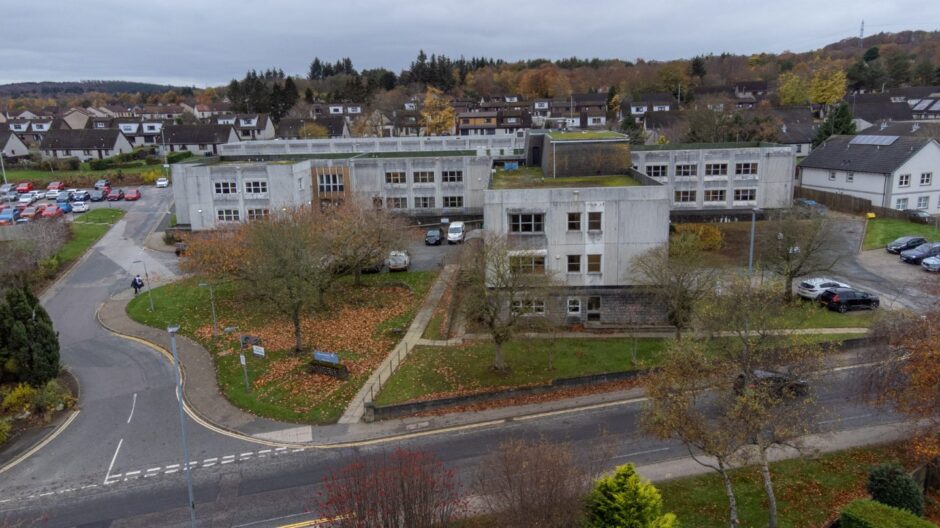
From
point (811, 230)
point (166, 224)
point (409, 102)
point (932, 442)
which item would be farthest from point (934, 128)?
point (409, 102)

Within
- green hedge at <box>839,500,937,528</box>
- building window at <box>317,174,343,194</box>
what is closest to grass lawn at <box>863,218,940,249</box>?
green hedge at <box>839,500,937,528</box>

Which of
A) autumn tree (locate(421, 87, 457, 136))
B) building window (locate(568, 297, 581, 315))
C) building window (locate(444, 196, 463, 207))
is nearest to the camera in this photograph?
building window (locate(568, 297, 581, 315))

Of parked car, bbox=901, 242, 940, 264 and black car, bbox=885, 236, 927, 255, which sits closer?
parked car, bbox=901, 242, 940, 264

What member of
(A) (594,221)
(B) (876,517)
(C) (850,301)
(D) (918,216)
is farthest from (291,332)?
(D) (918,216)

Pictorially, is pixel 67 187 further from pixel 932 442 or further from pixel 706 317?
pixel 932 442

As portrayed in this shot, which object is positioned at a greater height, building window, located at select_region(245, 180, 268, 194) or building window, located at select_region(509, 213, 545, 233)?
building window, located at select_region(245, 180, 268, 194)

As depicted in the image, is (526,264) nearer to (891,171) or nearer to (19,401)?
(19,401)

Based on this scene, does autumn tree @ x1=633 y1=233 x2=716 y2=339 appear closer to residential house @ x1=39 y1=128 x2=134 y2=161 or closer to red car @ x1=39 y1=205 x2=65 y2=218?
red car @ x1=39 y1=205 x2=65 y2=218
